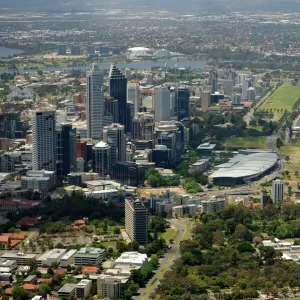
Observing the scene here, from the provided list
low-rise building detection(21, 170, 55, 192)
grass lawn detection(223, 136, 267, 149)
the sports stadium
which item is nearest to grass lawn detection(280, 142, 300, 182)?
the sports stadium

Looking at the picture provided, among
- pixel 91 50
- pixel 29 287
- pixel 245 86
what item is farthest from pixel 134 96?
pixel 29 287

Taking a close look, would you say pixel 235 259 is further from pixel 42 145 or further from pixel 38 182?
pixel 42 145

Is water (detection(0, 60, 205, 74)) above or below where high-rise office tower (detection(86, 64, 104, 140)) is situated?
below

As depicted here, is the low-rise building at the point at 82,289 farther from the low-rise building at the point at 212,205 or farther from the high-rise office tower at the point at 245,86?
the high-rise office tower at the point at 245,86

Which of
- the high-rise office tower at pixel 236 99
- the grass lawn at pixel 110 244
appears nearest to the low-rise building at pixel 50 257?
the grass lawn at pixel 110 244

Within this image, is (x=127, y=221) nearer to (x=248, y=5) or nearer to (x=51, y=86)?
(x=51, y=86)

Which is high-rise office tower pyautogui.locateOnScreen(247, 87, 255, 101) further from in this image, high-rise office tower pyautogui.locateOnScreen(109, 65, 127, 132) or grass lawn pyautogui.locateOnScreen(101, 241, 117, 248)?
grass lawn pyautogui.locateOnScreen(101, 241, 117, 248)

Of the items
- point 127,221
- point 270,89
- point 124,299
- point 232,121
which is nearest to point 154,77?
point 270,89
